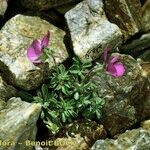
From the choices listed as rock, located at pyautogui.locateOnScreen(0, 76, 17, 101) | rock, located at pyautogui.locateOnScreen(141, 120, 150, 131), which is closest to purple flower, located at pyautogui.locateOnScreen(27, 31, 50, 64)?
rock, located at pyautogui.locateOnScreen(0, 76, 17, 101)

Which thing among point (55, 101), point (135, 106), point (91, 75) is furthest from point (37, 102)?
point (135, 106)

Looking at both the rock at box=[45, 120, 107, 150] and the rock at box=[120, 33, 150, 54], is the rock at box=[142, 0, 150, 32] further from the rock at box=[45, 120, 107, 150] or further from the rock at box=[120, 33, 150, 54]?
the rock at box=[45, 120, 107, 150]

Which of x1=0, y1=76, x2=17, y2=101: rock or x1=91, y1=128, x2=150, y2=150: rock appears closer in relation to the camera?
x1=91, y1=128, x2=150, y2=150: rock

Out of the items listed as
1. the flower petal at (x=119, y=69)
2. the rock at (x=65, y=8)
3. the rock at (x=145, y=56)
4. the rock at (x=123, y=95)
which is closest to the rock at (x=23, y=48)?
the rock at (x=65, y=8)

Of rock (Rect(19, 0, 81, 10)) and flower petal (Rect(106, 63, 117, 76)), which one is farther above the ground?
rock (Rect(19, 0, 81, 10))

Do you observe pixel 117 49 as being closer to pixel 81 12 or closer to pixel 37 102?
pixel 81 12

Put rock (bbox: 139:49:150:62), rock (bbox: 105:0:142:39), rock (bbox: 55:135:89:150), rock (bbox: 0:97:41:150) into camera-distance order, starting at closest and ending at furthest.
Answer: rock (bbox: 0:97:41:150) < rock (bbox: 55:135:89:150) < rock (bbox: 105:0:142:39) < rock (bbox: 139:49:150:62)

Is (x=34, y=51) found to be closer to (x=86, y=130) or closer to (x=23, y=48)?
(x=23, y=48)

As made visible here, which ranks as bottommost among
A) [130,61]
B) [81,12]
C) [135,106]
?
[135,106]
